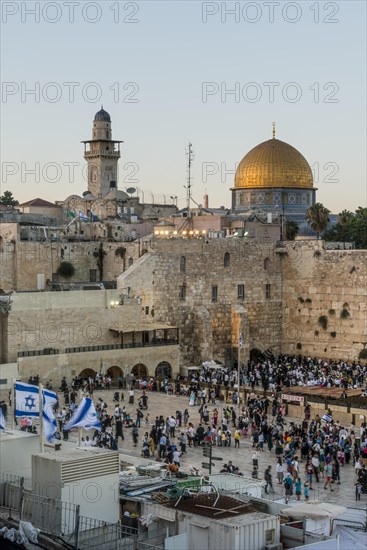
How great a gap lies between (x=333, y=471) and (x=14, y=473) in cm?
1108

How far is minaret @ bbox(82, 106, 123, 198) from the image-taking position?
75.2 metres

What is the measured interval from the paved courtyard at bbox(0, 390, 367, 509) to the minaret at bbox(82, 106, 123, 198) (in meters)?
38.9

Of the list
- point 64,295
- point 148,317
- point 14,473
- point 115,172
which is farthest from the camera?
point 115,172

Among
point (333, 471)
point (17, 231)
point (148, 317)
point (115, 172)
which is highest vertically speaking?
point (115, 172)

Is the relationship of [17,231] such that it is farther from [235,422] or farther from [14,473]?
[14,473]

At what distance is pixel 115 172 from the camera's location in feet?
252

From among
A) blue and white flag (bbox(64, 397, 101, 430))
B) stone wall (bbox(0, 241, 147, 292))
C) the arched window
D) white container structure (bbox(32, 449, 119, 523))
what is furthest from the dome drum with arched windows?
white container structure (bbox(32, 449, 119, 523))

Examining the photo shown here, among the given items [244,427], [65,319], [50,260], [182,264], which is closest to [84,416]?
[244,427]

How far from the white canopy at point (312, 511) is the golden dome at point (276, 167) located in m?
48.2

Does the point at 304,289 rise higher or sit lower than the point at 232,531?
higher

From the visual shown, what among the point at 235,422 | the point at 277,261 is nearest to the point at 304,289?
the point at 277,261

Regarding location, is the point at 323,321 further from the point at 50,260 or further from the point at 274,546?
the point at 274,546

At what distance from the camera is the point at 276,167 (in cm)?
6475

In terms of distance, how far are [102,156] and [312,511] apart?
6015 cm
